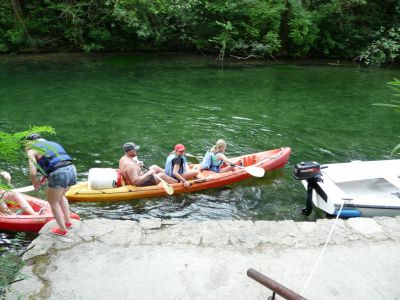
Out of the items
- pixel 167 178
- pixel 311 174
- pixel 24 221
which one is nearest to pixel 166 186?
→ pixel 167 178

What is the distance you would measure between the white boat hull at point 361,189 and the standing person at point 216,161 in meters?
1.53

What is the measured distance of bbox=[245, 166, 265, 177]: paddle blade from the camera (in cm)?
732

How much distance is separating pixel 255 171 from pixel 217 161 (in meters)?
0.73

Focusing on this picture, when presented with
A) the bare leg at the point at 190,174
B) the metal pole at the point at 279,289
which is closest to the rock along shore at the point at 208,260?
the metal pole at the point at 279,289

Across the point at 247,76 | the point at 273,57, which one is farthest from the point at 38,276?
the point at 273,57

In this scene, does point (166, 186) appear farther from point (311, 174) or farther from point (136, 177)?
point (311, 174)

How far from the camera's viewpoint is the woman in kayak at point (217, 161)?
7.51 m

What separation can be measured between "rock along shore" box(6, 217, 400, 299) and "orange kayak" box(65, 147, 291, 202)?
5.47ft

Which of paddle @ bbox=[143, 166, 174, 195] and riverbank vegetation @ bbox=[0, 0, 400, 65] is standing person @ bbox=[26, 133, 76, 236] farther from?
riverbank vegetation @ bbox=[0, 0, 400, 65]

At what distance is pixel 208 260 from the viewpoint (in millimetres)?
4336

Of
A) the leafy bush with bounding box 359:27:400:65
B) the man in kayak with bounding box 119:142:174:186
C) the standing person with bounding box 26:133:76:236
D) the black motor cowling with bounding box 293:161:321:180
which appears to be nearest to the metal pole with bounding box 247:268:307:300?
the standing person with bounding box 26:133:76:236

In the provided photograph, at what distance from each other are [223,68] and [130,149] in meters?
12.9

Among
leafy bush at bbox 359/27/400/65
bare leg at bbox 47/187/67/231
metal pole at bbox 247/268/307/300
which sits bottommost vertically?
bare leg at bbox 47/187/67/231

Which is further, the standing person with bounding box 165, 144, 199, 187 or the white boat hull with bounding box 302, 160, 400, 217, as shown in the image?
the standing person with bounding box 165, 144, 199, 187
